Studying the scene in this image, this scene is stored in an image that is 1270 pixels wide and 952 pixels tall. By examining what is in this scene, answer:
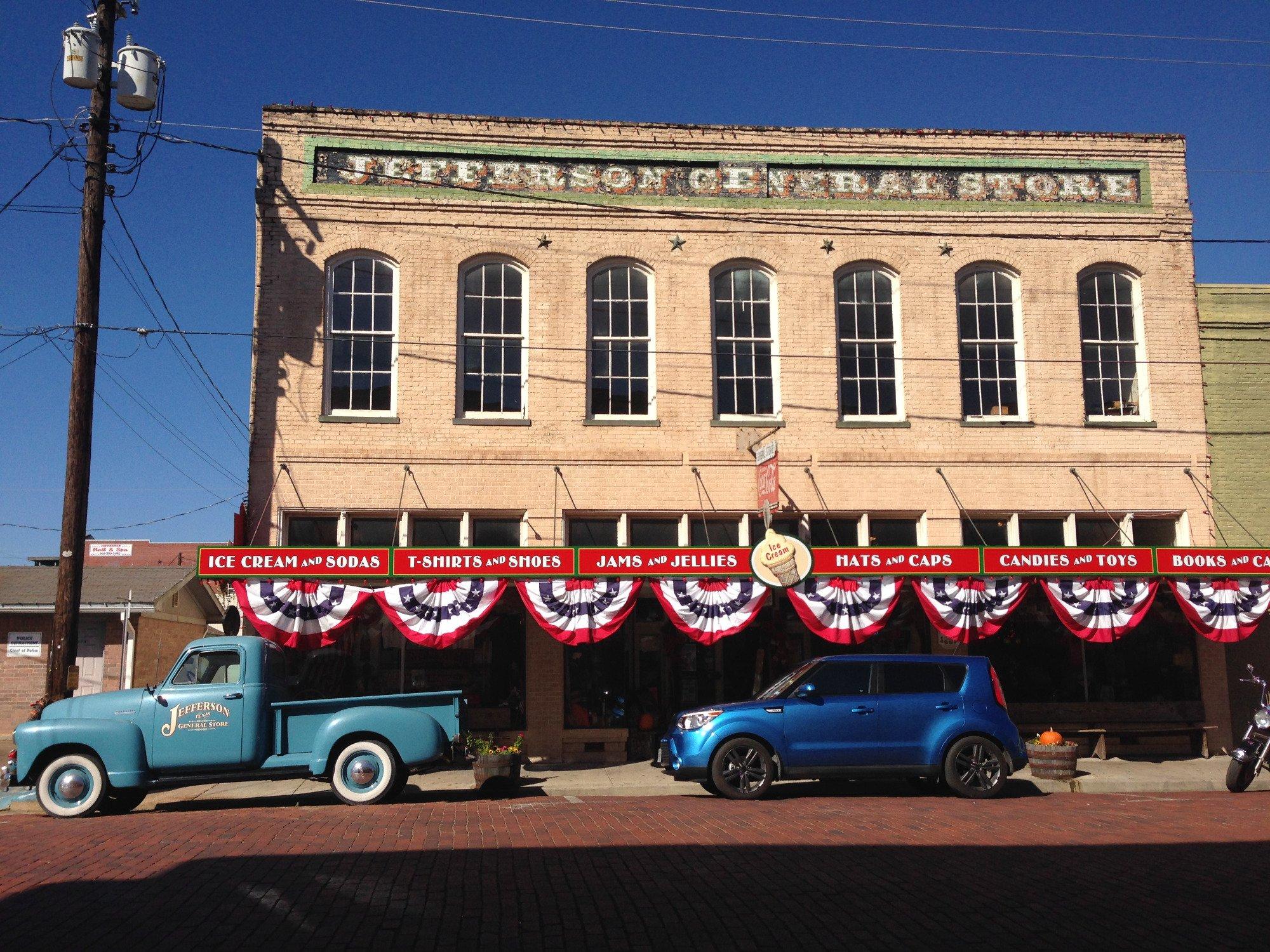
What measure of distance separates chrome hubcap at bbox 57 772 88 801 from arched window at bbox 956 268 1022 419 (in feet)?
46.5

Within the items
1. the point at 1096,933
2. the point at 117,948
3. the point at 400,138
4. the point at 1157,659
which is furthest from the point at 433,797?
the point at 1157,659

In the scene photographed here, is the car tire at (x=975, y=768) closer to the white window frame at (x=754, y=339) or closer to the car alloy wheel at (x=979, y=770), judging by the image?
the car alloy wheel at (x=979, y=770)

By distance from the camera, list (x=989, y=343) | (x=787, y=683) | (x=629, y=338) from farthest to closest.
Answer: (x=989, y=343), (x=629, y=338), (x=787, y=683)

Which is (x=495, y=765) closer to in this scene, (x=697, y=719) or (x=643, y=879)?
(x=697, y=719)

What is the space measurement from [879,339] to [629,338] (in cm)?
427

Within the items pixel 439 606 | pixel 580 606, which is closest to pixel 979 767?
pixel 580 606

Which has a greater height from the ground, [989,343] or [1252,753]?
[989,343]

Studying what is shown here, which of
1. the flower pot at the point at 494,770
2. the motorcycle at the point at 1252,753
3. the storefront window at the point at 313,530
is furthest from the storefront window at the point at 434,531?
the motorcycle at the point at 1252,753

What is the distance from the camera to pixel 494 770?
14648 millimetres

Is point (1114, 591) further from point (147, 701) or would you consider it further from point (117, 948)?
point (117, 948)

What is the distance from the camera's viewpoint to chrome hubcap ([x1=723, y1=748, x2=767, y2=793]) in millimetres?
13391

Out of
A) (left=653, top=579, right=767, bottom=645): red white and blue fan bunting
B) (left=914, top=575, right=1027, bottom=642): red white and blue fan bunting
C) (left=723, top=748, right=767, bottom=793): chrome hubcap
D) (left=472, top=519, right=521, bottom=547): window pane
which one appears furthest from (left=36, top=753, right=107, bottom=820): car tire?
(left=914, top=575, right=1027, bottom=642): red white and blue fan bunting

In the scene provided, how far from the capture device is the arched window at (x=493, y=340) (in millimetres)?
18812

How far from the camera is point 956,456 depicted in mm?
19031
